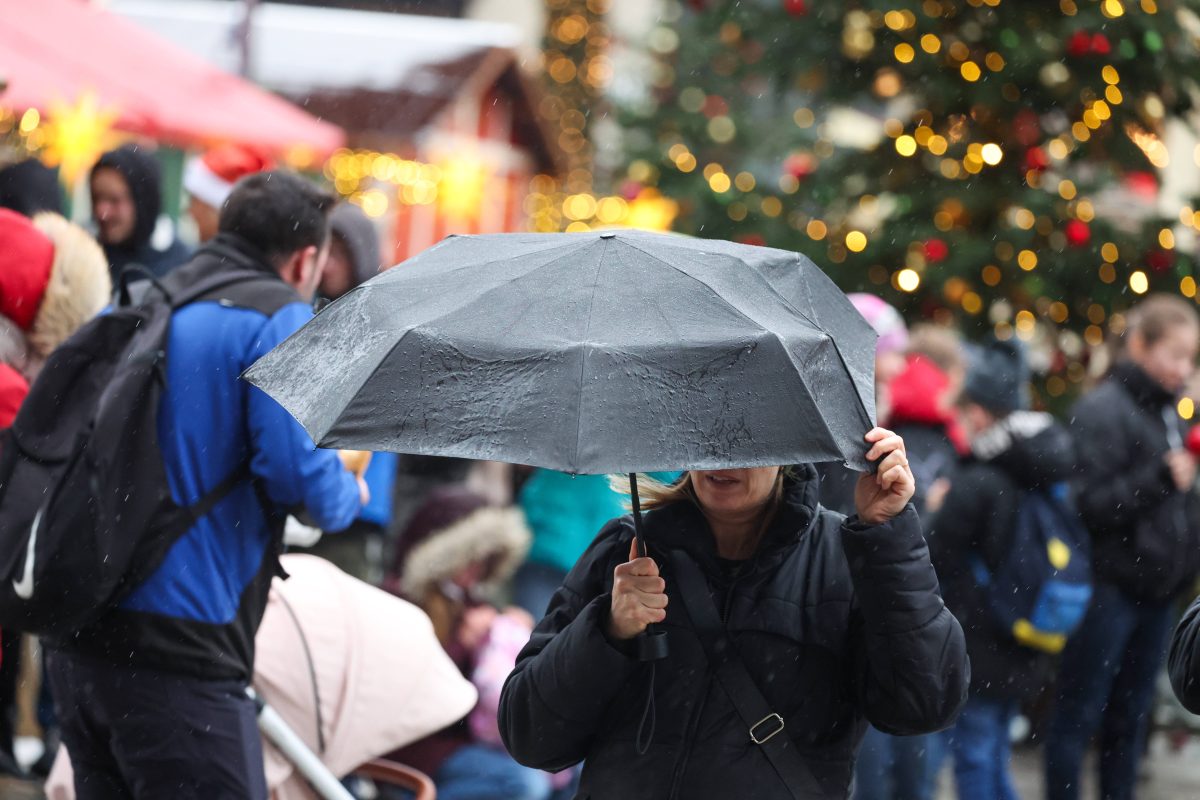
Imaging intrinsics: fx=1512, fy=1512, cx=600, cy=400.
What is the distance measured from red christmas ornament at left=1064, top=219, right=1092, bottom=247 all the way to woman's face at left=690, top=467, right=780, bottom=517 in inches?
246

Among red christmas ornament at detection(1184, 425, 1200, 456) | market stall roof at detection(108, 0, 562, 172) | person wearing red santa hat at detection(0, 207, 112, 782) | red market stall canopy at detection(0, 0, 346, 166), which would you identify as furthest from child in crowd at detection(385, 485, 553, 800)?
market stall roof at detection(108, 0, 562, 172)

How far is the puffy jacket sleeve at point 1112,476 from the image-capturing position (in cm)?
658

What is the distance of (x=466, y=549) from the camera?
5.77 meters

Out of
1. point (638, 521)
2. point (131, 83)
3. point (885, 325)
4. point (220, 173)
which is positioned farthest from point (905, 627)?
point (131, 83)

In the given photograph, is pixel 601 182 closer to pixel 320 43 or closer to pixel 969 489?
pixel 320 43

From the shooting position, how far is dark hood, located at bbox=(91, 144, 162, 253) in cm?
654

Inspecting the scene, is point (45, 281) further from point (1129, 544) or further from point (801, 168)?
point (801, 168)

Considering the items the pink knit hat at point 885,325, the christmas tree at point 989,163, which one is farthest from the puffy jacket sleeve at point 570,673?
the christmas tree at point 989,163

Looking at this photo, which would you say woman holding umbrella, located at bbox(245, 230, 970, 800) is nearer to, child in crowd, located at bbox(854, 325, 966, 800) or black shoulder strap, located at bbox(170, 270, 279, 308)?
black shoulder strap, located at bbox(170, 270, 279, 308)

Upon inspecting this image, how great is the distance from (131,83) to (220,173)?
13.6 ft

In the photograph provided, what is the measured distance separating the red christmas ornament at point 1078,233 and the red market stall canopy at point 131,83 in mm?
4857

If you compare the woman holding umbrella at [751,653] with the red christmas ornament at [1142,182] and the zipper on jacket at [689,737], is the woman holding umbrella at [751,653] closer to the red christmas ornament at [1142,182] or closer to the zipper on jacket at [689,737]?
the zipper on jacket at [689,737]

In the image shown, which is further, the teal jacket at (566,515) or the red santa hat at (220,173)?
the teal jacket at (566,515)

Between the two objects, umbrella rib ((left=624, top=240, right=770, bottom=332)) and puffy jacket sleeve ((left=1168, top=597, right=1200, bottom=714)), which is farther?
puffy jacket sleeve ((left=1168, top=597, right=1200, bottom=714))
